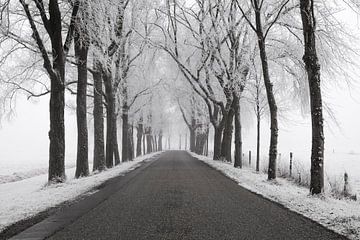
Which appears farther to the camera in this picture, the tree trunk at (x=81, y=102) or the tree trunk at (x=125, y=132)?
the tree trunk at (x=125, y=132)

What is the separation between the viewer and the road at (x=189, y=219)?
531 cm

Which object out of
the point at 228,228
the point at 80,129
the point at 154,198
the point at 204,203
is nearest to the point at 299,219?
the point at 228,228

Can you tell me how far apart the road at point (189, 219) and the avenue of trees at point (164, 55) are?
10.8ft

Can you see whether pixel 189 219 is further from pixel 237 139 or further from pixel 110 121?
pixel 110 121

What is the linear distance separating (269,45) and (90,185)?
1073 centimetres

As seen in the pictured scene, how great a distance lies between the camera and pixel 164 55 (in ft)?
95.5

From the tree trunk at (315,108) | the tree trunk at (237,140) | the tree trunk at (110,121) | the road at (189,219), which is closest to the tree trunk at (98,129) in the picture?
the tree trunk at (110,121)

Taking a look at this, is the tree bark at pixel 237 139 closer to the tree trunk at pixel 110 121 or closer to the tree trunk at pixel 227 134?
the tree trunk at pixel 227 134

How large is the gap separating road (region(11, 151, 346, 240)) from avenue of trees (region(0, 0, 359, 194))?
129 inches

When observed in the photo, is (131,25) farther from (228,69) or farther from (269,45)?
(269,45)

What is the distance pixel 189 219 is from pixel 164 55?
78.3ft

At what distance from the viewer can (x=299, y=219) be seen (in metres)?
6.45

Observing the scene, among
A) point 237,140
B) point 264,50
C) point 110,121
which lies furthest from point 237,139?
point 264,50

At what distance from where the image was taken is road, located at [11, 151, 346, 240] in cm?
531
